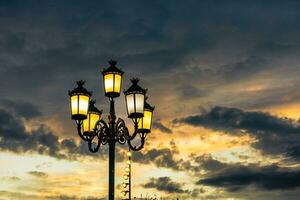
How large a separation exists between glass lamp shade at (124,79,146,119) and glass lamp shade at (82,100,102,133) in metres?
1.51

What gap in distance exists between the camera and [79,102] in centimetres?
1295

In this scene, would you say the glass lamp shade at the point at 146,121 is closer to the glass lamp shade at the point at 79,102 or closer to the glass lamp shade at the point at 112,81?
the glass lamp shade at the point at 112,81

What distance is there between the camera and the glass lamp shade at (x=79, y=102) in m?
12.9

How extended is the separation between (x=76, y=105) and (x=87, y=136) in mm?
1258

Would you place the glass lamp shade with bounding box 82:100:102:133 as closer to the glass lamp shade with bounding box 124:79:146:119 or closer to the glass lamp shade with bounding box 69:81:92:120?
the glass lamp shade with bounding box 69:81:92:120

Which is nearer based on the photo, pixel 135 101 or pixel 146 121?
pixel 135 101

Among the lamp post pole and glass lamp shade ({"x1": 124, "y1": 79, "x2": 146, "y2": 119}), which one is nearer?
the lamp post pole

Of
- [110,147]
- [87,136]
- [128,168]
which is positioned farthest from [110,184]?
[128,168]

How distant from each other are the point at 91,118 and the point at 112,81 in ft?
5.41

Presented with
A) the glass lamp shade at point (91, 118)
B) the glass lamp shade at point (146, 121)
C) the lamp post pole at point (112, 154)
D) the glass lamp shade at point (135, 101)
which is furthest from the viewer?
the glass lamp shade at point (91, 118)

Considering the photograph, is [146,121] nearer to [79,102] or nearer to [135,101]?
[135,101]

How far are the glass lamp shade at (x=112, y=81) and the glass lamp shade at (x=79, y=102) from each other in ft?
A: 1.78

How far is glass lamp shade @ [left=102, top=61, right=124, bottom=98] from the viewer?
12914 mm

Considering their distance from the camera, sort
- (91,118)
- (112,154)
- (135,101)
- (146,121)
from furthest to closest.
Result: (91,118), (146,121), (135,101), (112,154)
